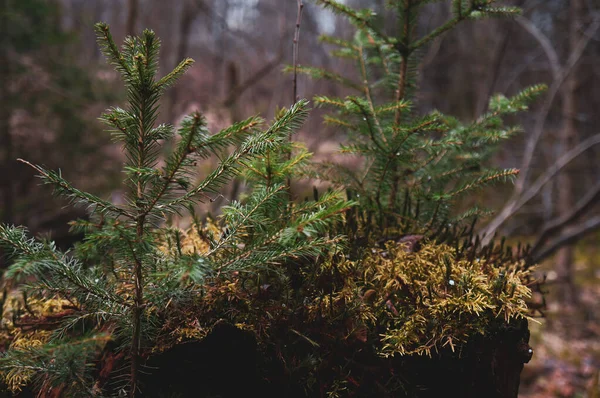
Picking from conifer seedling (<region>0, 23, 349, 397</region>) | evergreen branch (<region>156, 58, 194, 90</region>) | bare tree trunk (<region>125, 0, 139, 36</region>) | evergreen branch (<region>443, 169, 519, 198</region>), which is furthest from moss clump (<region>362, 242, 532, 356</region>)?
bare tree trunk (<region>125, 0, 139, 36</region>)

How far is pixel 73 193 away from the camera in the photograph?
2.65ft

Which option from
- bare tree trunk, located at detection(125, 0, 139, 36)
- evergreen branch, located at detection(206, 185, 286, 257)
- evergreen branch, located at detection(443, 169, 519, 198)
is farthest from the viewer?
bare tree trunk, located at detection(125, 0, 139, 36)

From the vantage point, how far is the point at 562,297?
709 cm

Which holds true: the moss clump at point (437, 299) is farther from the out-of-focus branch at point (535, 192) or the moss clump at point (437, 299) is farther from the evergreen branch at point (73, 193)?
the out-of-focus branch at point (535, 192)

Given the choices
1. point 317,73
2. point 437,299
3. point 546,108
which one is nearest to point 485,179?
point 437,299

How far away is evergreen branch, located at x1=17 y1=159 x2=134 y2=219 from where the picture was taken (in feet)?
2.54

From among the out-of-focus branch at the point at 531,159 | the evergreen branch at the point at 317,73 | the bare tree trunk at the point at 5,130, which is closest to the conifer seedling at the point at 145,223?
the evergreen branch at the point at 317,73

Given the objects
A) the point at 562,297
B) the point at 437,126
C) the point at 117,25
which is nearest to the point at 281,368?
the point at 437,126

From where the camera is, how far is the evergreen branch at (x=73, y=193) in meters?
0.77

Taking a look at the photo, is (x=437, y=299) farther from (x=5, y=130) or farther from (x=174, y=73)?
(x=5, y=130)

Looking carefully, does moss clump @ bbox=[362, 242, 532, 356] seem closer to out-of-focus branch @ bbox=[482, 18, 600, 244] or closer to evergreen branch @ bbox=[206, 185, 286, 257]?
evergreen branch @ bbox=[206, 185, 286, 257]

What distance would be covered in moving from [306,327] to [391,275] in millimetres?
305

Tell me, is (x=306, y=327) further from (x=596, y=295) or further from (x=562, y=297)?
(x=596, y=295)

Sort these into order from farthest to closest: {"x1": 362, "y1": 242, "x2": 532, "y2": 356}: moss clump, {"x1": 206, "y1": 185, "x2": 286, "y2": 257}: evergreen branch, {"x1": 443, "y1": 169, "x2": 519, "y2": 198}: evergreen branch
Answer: {"x1": 443, "y1": 169, "x2": 519, "y2": 198}: evergreen branch < {"x1": 362, "y1": 242, "x2": 532, "y2": 356}: moss clump < {"x1": 206, "y1": 185, "x2": 286, "y2": 257}: evergreen branch
